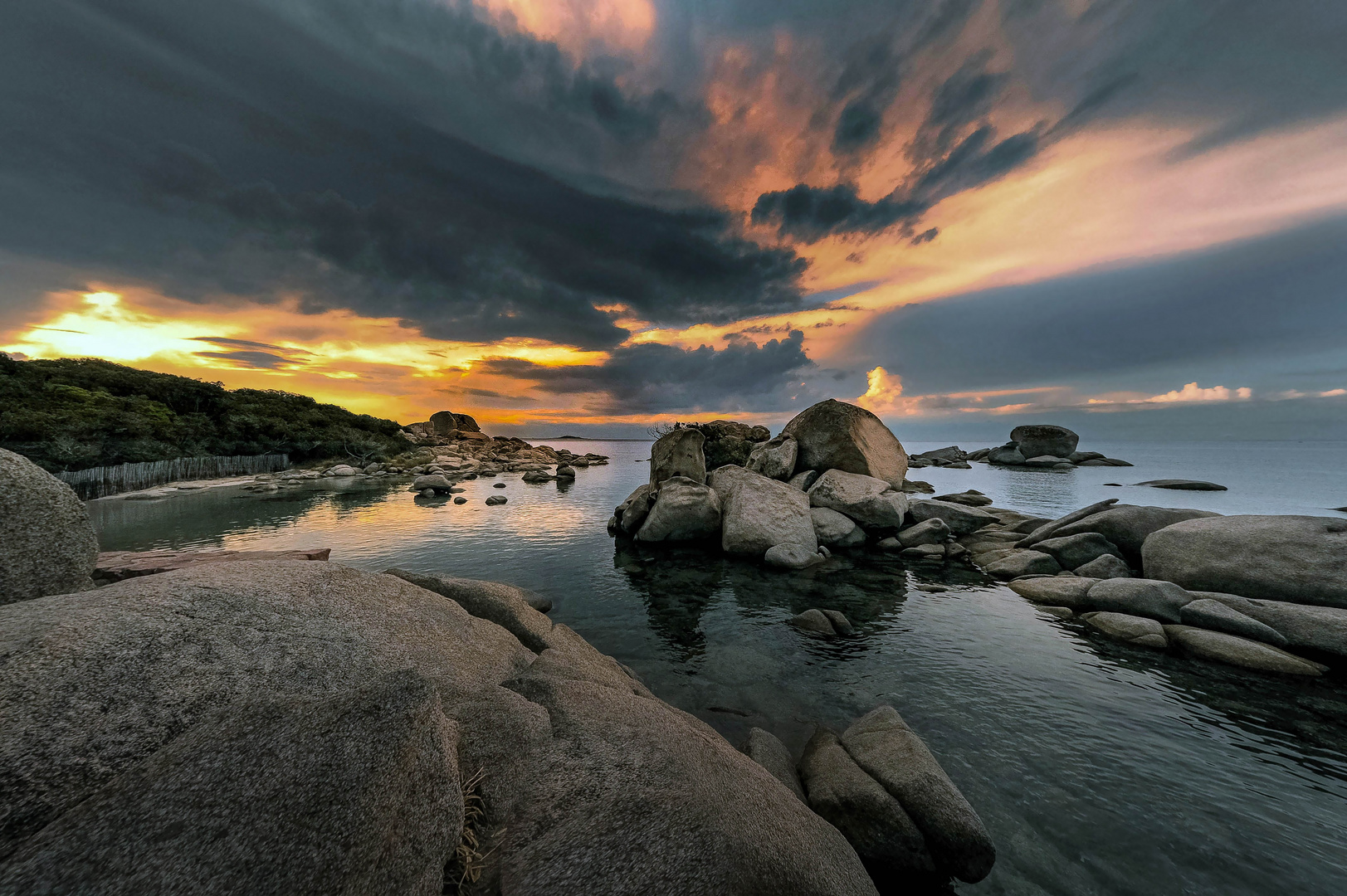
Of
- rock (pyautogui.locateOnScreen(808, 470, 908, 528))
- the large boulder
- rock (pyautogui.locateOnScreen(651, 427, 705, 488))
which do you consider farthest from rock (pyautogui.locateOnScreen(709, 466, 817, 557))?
the large boulder

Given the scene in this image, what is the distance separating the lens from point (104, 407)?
53719mm

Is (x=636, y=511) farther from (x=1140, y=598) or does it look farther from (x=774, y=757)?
(x=1140, y=598)

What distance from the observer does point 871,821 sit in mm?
5340

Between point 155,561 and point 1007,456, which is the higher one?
point 1007,456

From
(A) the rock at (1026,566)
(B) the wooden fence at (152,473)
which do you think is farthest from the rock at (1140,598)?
(B) the wooden fence at (152,473)

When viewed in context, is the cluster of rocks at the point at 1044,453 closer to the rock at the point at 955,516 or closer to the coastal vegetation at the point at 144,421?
the rock at the point at 955,516

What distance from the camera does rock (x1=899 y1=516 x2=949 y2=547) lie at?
2132 cm

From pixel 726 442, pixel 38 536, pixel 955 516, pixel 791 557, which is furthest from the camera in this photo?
pixel 726 442

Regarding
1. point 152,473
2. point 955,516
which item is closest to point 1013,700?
point 955,516

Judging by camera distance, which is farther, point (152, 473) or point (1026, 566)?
point (152, 473)

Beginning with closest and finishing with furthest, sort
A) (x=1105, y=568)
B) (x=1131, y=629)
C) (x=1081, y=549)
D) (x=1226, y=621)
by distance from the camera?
(x=1226, y=621)
(x=1131, y=629)
(x=1105, y=568)
(x=1081, y=549)

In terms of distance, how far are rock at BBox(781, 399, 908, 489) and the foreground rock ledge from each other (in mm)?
22637

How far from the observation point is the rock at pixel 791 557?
18.5 m

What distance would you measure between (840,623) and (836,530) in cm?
956
